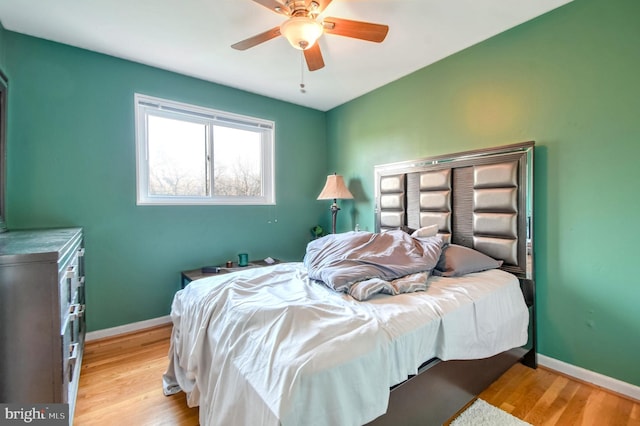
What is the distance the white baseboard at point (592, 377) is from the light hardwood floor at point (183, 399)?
0.04 metres

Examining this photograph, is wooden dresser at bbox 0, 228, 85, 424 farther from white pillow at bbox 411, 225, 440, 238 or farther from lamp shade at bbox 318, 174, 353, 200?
lamp shade at bbox 318, 174, 353, 200

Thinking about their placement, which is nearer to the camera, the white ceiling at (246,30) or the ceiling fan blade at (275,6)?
the ceiling fan blade at (275,6)

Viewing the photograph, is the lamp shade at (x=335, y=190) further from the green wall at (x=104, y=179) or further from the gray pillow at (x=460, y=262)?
the gray pillow at (x=460, y=262)

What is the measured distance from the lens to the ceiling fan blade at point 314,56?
191cm

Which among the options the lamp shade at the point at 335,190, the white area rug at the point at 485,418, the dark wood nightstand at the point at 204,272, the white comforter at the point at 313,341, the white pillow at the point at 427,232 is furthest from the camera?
the lamp shade at the point at 335,190

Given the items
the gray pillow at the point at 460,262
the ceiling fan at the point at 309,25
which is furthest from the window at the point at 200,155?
the gray pillow at the point at 460,262

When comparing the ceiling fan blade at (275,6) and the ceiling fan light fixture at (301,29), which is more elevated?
the ceiling fan blade at (275,6)

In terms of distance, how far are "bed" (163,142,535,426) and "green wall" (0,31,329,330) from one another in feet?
4.00

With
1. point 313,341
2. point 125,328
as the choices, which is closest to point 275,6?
point 313,341

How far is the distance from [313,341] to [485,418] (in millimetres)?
1248

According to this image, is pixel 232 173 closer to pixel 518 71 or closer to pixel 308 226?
pixel 308 226

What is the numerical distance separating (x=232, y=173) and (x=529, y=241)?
9.55 ft

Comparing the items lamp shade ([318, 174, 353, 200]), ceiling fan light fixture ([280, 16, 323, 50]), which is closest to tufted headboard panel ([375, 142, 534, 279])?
lamp shade ([318, 174, 353, 200])

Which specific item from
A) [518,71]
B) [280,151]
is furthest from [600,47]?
[280,151]
